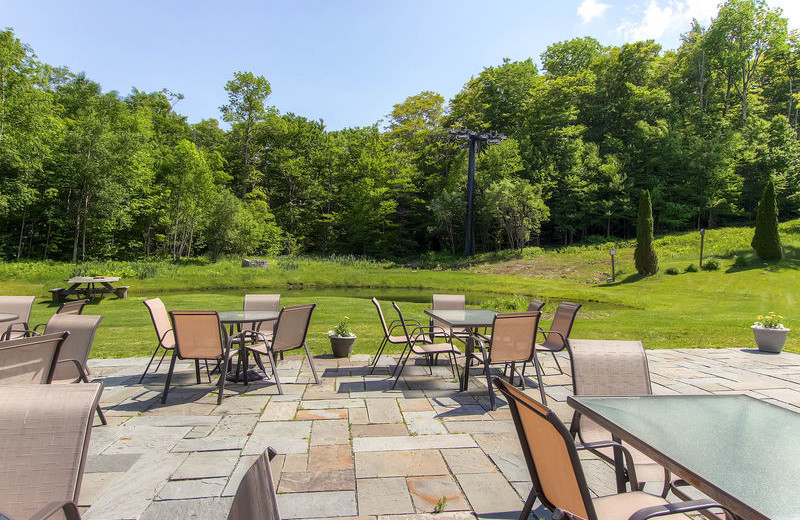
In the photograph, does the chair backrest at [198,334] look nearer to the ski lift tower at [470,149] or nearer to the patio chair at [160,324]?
the patio chair at [160,324]

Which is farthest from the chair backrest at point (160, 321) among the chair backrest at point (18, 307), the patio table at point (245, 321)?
the chair backrest at point (18, 307)

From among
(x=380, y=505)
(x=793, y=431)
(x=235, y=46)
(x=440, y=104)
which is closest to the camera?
(x=793, y=431)

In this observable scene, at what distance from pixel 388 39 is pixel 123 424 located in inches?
372

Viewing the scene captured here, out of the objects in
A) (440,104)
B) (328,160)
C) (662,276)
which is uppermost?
(440,104)

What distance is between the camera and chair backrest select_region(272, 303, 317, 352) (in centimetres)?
400

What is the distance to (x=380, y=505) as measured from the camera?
210cm

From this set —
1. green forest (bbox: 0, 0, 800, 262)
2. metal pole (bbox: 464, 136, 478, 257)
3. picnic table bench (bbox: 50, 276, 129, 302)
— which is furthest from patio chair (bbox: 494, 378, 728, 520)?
metal pole (bbox: 464, 136, 478, 257)

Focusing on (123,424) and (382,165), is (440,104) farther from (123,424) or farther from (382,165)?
(123,424)

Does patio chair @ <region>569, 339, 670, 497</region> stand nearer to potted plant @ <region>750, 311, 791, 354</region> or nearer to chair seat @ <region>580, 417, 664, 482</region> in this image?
chair seat @ <region>580, 417, 664, 482</region>

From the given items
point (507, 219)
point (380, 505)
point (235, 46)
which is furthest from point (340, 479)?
point (507, 219)

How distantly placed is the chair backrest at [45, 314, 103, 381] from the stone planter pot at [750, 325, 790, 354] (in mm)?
8093

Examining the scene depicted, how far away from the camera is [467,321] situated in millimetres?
4289

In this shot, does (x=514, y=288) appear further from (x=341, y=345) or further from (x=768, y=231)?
(x=341, y=345)

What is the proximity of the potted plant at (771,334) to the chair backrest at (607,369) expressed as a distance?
544 centimetres
